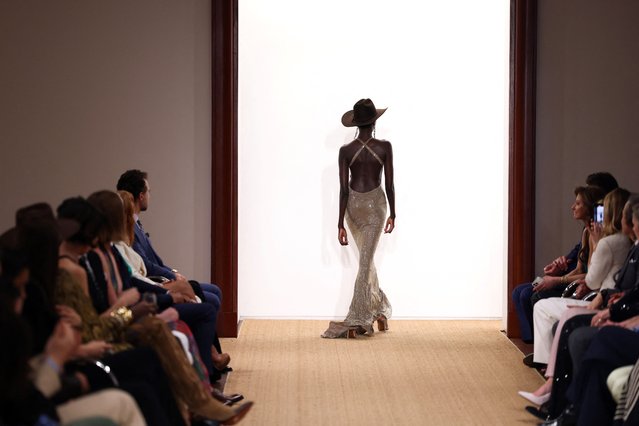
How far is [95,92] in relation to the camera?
7340 millimetres

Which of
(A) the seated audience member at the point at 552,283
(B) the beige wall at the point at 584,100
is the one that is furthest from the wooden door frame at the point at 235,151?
(A) the seated audience member at the point at 552,283

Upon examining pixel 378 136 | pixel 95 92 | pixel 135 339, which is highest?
pixel 95 92

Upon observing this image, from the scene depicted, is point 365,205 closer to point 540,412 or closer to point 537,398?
point 537,398

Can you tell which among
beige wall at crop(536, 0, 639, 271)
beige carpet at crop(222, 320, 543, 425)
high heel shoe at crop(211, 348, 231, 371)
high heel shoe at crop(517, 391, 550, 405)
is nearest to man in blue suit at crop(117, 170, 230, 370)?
high heel shoe at crop(211, 348, 231, 371)

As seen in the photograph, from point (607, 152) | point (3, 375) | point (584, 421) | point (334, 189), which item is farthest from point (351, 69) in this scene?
point (3, 375)

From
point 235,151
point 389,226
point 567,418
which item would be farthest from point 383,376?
point 235,151

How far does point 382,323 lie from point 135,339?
3763 millimetres

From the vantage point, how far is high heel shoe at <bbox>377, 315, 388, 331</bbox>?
786 centimetres

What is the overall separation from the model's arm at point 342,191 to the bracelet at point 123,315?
3480 mm

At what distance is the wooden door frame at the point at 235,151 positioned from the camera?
24.2ft

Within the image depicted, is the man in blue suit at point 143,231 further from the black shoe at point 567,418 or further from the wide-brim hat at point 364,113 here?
the black shoe at point 567,418

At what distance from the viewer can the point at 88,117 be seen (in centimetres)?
734

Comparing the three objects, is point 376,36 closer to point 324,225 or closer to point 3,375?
point 324,225

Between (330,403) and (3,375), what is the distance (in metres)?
2.74
